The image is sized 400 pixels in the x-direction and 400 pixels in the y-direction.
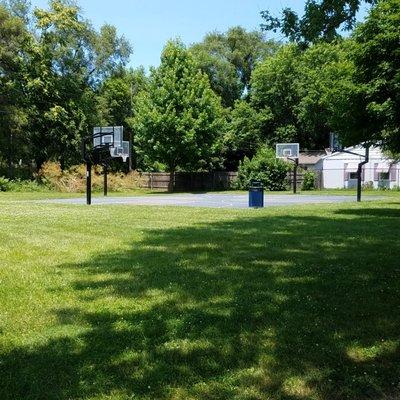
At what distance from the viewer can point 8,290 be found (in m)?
6.50

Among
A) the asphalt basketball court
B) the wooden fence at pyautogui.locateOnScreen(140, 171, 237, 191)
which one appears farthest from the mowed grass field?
the wooden fence at pyautogui.locateOnScreen(140, 171, 237, 191)

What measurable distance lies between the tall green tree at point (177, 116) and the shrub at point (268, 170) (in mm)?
3747

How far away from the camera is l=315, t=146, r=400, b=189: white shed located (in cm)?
4731

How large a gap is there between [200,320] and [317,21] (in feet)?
16.6

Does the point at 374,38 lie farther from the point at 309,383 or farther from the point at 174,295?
the point at 309,383

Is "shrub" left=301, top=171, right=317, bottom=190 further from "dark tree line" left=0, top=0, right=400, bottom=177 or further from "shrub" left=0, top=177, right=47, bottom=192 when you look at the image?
"shrub" left=0, top=177, right=47, bottom=192

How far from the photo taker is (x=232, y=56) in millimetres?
65000

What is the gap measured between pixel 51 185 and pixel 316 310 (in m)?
41.3

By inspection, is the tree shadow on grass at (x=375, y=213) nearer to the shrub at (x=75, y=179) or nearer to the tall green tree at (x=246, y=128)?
the shrub at (x=75, y=179)

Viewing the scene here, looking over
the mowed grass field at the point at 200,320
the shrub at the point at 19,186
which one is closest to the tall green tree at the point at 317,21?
the mowed grass field at the point at 200,320

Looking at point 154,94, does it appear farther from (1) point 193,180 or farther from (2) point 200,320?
(2) point 200,320

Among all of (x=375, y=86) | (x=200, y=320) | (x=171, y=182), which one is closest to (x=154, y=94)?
(x=171, y=182)

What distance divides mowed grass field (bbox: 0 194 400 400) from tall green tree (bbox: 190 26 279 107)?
54.3 metres

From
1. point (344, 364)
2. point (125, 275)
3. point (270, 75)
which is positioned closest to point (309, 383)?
point (344, 364)
